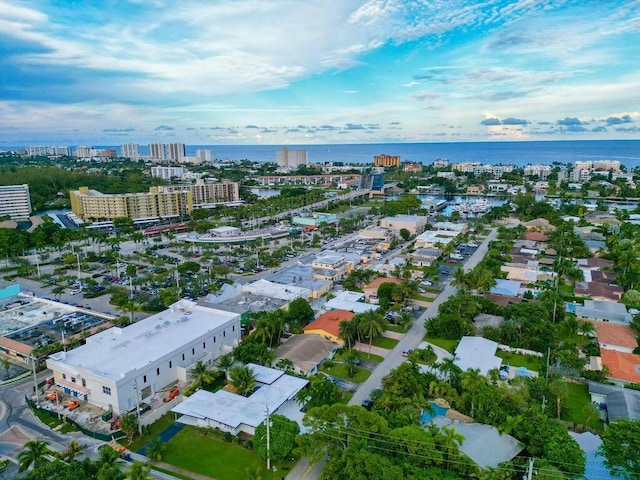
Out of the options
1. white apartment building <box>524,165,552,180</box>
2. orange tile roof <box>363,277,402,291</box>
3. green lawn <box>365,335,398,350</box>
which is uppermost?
white apartment building <box>524,165,552,180</box>

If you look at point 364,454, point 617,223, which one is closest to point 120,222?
point 364,454

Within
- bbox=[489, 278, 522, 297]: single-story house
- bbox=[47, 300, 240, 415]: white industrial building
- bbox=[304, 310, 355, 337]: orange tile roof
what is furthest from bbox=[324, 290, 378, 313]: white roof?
bbox=[489, 278, 522, 297]: single-story house

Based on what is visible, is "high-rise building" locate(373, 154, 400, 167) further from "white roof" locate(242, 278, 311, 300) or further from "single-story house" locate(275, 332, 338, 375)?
"single-story house" locate(275, 332, 338, 375)

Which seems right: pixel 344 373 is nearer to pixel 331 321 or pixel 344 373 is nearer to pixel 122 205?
pixel 331 321

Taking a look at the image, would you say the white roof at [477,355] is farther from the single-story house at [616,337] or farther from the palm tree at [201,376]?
the palm tree at [201,376]

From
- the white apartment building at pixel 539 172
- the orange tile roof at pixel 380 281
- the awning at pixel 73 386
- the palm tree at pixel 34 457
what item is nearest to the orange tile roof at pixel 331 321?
the orange tile roof at pixel 380 281
